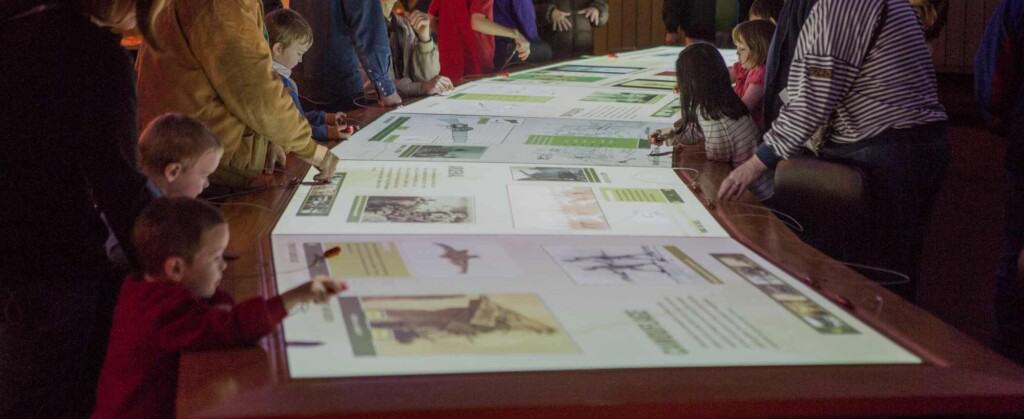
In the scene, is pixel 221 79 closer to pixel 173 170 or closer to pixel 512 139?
pixel 173 170

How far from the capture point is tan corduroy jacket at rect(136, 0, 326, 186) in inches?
95.7

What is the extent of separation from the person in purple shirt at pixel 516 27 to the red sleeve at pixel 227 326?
15.8 feet

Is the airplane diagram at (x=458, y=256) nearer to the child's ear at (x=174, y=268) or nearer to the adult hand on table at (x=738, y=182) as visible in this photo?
the child's ear at (x=174, y=268)

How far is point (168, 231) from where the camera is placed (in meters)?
1.64

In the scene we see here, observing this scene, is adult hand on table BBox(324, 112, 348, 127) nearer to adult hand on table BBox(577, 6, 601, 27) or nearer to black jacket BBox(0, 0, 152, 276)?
black jacket BBox(0, 0, 152, 276)

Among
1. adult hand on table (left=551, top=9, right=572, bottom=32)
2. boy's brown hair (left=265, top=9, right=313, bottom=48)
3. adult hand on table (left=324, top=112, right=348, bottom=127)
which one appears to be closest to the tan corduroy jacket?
boy's brown hair (left=265, top=9, right=313, bottom=48)

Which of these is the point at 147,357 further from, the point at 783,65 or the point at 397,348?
the point at 783,65

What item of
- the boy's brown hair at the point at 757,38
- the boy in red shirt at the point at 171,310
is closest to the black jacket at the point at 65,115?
Result: the boy in red shirt at the point at 171,310

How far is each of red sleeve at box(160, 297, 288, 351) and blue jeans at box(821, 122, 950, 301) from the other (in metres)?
1.58

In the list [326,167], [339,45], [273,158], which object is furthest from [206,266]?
[339,45]

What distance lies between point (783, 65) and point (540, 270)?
1370 mm

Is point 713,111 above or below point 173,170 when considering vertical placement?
below

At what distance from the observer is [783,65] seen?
2.99 meters

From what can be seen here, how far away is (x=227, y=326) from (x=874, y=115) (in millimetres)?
1704
